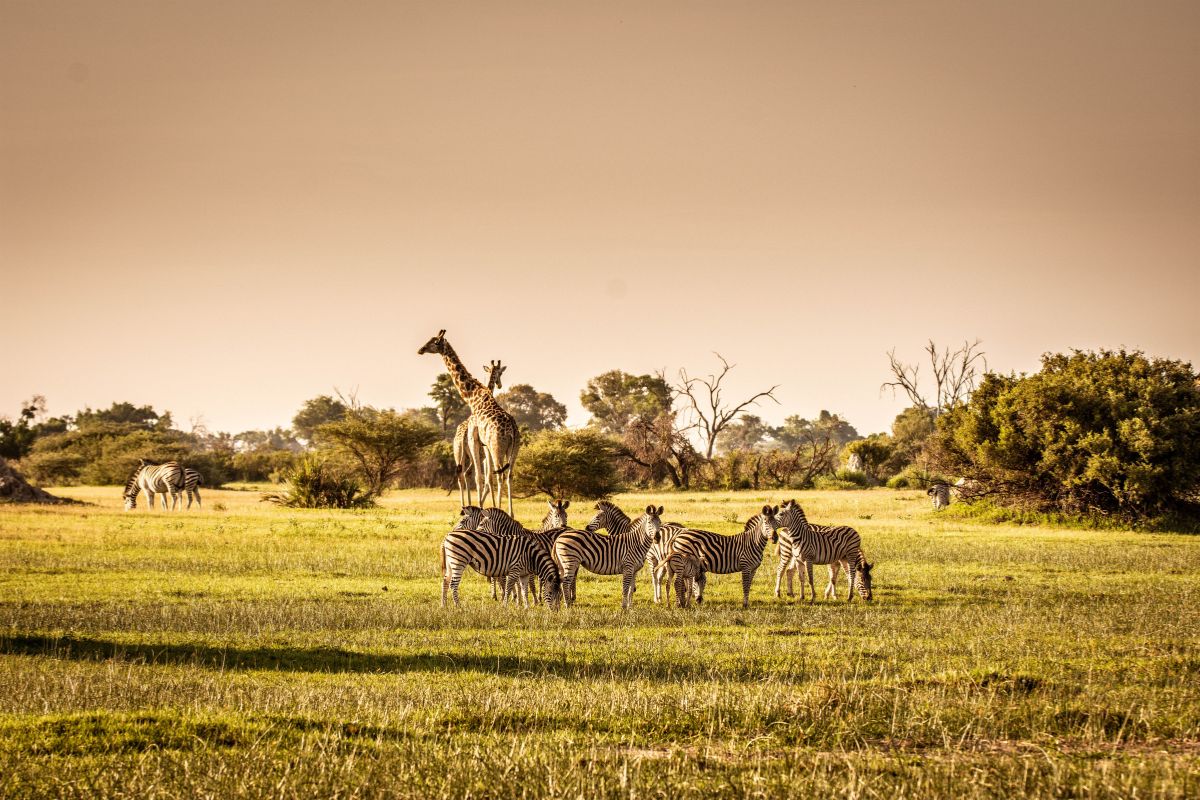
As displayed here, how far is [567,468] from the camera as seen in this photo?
50219 mm

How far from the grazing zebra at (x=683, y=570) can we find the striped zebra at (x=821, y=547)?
1.85 meters

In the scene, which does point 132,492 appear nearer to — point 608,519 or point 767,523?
point 608,519

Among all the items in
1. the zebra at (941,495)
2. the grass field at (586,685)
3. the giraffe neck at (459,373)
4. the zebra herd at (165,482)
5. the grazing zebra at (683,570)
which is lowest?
the grass field at (586,685)

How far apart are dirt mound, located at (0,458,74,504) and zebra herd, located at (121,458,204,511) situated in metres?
3.29

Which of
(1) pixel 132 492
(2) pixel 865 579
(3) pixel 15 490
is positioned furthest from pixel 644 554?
(1) pixel 132 492

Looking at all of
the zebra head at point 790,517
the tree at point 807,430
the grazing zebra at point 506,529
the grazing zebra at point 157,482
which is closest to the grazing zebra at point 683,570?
the zebra head at point 790,517

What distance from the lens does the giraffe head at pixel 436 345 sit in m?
30.7

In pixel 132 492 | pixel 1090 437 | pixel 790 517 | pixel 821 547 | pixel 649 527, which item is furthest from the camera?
pixel 132 492

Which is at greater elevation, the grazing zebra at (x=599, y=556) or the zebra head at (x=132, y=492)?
the zebra head at (x=132, y=492)

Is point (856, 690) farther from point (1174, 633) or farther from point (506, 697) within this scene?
point (1174, 633)

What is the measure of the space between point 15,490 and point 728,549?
33.2 m

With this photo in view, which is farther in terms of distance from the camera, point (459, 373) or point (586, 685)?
point (459, 373)

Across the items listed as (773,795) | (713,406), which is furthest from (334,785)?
(713,406)

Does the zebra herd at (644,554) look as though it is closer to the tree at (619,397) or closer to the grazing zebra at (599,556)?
the grazing zebra at (599,556)
